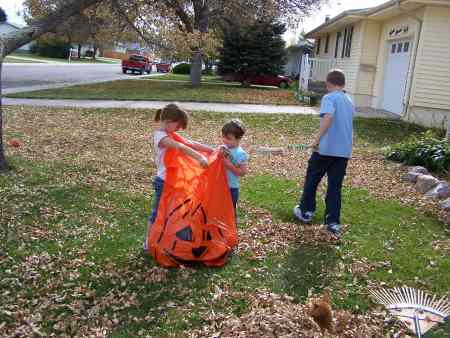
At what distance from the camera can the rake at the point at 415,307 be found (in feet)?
10.7

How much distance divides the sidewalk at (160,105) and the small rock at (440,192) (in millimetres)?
8582

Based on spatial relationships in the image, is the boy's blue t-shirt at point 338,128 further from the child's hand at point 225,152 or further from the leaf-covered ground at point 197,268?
the child's hand at point 225,152

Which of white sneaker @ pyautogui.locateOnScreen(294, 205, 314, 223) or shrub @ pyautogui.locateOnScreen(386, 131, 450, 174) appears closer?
white sneaker @ pyautogui.locateOnScreen(294, 205, 314, 223)

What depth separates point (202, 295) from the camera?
12.3 ft

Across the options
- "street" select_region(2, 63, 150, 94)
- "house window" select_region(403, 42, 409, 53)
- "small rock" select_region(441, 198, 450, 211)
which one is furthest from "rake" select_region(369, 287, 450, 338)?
"street" select_region(2, 63, 150, 94)

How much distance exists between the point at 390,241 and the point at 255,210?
161cm

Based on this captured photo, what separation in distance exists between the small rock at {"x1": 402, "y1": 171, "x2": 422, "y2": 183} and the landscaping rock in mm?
190

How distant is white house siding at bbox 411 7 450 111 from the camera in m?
13.2

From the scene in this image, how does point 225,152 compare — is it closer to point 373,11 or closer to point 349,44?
point 373,11

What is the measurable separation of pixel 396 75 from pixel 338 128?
1201 centimetres

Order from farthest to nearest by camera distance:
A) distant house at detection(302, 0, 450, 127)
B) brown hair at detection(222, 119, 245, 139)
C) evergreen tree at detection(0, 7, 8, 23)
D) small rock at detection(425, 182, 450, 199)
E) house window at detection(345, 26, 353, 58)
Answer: evergreen tree at detection(0, 7, 8, 23), house window at detection(345, 26, 353, 58), distant house at detection(302, 0, 450, 127), small rock at detection(425, 182, 450, 199), brown hair at detection(222, 119, 245, 139)

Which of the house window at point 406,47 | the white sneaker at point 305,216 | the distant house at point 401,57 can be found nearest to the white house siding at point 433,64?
the distant house at point 401,57

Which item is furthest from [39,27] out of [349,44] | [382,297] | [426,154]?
[349,44]

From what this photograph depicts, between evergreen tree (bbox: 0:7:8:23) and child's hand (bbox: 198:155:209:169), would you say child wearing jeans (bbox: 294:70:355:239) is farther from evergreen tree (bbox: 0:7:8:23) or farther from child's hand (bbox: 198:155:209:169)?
evergreen tree (bbox: 0:7:8:23)
